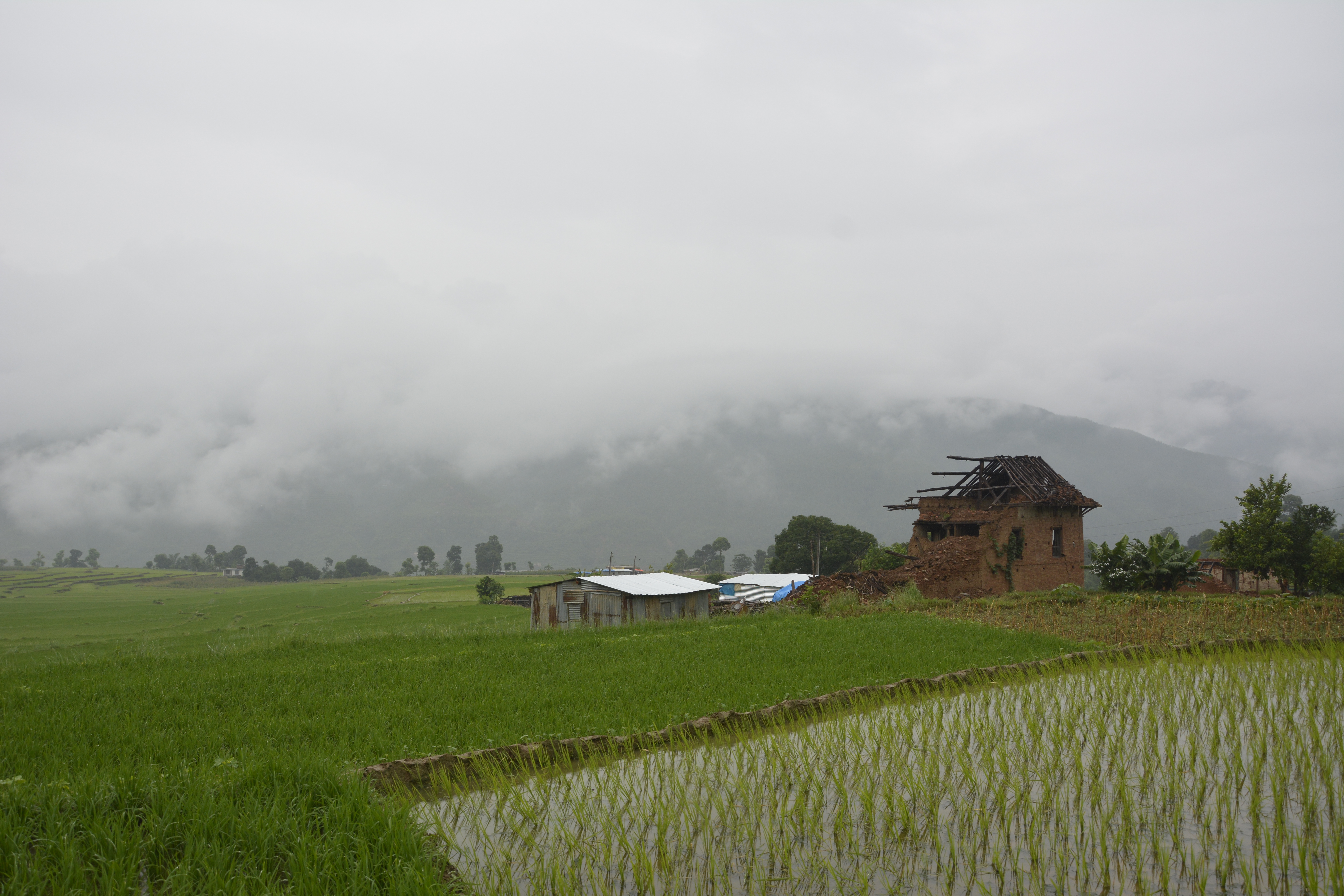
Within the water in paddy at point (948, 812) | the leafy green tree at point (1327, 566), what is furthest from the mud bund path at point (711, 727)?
the leafy green tree at point (1327, 566)

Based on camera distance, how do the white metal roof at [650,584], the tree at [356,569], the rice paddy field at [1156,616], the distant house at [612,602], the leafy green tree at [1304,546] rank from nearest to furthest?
1. the rice paddy field at [1156,616]
2. the leafy green tree at [1304,546]
3. the distant house at [612,602]
4. the white metal roof at [650,584]
5. the tree at [356,569]

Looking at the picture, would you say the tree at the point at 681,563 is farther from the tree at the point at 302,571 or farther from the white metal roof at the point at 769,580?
the white metal roof at the point at 769,580

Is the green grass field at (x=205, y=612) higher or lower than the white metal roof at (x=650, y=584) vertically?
lower

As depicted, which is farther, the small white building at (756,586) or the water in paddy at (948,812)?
the small white building at (756,586)

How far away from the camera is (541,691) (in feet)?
37.9

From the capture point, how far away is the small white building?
6075 cm

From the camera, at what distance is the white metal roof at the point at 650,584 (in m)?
32.7

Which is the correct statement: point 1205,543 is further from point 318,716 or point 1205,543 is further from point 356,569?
point 356,569

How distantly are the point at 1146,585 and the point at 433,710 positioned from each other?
32037 mm

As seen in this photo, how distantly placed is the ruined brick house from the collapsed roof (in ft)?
0.16

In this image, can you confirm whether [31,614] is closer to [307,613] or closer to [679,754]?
[307,613]

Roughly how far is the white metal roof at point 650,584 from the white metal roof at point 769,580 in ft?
75.3

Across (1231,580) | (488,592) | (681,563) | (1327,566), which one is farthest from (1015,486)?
(681,563)

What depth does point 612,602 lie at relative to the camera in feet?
107
